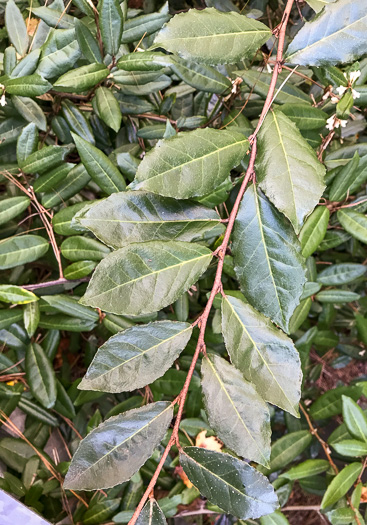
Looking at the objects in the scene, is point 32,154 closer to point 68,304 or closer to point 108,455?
point 68,304

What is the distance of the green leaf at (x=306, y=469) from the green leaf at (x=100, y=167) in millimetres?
758

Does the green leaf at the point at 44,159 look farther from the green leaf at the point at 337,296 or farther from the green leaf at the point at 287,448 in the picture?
the green leaf at the point at 287,448

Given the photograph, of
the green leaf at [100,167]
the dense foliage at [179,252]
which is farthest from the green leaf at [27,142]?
the green leaf at [100,167]

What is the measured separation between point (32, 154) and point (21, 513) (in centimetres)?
63

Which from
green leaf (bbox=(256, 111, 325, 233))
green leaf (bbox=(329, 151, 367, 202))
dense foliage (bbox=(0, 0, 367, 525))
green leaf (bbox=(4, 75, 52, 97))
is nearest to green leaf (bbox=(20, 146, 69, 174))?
dense foliage (bbox=(0, 0, 367, 525))

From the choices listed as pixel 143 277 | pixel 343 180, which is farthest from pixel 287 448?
pixel 143 277

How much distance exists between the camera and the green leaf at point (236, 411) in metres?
0.55

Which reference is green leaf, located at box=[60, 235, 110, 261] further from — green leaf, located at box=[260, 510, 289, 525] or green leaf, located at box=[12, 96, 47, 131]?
green leaf, located at box=[260, 510, 289, 525]

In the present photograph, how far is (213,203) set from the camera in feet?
2.75

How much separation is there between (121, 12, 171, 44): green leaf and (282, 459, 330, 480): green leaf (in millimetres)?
1021

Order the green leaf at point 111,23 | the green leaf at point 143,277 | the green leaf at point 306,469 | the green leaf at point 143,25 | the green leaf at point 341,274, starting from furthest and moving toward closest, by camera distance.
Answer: the green leaf at point 341,274
the green leaf at point 306,469
the green leaf at point 143,25
the green leaf at point 111,23
the green leaf at point 143,277

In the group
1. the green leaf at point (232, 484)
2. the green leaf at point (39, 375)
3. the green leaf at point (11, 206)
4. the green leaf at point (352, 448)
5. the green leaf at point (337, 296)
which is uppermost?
the green leaf at point (11, 206)

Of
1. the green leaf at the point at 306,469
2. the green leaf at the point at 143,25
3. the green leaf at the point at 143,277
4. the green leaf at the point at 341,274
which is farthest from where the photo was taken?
the green leaf at the point at 341,274

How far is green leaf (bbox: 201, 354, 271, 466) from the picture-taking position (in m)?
0.55
